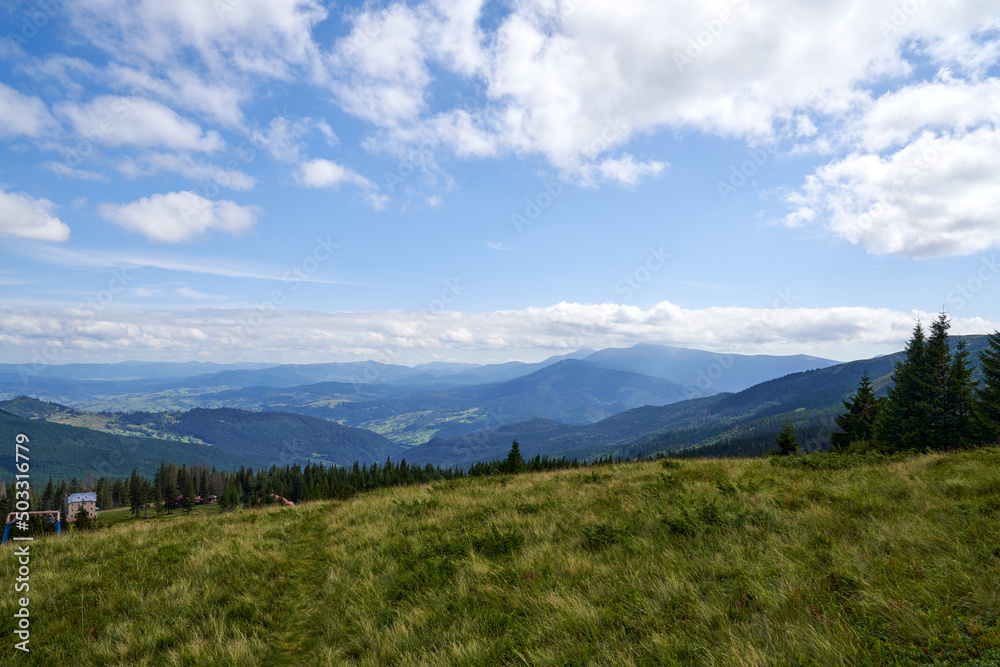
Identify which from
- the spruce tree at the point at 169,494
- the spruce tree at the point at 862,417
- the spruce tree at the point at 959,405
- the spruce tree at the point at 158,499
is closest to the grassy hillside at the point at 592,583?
the spruce tree at the point at 959,405

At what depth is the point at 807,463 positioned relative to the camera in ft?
46.8

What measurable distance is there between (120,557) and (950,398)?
56.0 metres

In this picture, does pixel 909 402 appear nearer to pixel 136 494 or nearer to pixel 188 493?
pixel 188 493

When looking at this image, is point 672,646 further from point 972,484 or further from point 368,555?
point 972,484

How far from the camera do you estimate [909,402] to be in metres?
38.9

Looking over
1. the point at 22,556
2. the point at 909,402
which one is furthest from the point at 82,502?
the point at 909,402

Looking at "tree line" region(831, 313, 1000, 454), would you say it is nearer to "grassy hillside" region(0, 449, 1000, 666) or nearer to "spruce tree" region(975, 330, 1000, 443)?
"spruce tree" region(975, 330, 1000, 443)

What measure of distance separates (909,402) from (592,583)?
49912 mm

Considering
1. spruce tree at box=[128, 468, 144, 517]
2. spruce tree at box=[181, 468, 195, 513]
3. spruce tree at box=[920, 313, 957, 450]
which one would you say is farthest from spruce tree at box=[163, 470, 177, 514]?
spruce tree at box=[920, 313, 957, 450]

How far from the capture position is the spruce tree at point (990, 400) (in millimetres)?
32219

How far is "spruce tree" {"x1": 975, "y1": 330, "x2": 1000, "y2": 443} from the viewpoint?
32.2 meters

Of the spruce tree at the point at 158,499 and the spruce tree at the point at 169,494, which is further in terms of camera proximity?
the spruce tree at the point at 169,494

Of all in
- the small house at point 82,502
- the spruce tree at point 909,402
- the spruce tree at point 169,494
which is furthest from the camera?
the small house at point 82,502

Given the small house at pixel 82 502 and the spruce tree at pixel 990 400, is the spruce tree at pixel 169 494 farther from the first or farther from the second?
the spruce tree at pixel 990 400
